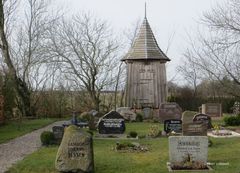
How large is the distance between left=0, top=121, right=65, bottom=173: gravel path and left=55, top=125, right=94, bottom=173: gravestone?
1.73 m

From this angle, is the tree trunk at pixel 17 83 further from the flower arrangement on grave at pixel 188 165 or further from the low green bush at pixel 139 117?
the flower arrangement on grave at pixel 188 165

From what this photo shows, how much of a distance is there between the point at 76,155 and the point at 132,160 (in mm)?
2524

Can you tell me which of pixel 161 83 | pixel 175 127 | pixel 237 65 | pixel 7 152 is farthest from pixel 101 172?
pixel 161 83

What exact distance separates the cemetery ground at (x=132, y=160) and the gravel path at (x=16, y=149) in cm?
35

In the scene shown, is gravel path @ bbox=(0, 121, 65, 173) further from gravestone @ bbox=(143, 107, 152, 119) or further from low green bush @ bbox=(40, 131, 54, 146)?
gravestone @ bbox=(143, 107, 152, 119)

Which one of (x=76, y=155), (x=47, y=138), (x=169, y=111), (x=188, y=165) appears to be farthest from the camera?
(x=169, y=111)

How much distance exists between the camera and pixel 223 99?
4712cm

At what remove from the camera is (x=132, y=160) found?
13625 millimetres

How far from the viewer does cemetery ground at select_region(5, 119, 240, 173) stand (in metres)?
12.2

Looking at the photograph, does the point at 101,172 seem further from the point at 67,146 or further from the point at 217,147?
the point at 217,147

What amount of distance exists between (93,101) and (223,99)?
45.2 feet

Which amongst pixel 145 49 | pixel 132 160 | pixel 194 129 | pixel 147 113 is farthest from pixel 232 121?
pixel 132 160

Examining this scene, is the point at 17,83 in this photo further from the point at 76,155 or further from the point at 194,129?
the point at 76,155

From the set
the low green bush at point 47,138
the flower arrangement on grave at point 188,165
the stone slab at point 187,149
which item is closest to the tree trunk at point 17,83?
the low green bush at point 47,138
